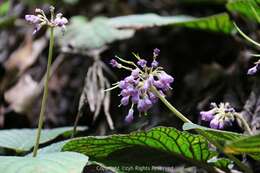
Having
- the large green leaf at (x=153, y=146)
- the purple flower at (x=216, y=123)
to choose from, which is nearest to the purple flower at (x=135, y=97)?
the large green leaf at (x=153, y=146)

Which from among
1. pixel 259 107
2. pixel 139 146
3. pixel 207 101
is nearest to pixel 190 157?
pixel 139 146

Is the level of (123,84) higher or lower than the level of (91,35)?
lower

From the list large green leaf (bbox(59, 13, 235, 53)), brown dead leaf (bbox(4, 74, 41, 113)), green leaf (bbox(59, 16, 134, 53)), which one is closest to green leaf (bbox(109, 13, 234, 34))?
large green leaf (bbox(59, 13, 235, 53))

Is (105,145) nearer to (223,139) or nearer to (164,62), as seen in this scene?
(223,139)

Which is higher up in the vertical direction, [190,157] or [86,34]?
[86,34]

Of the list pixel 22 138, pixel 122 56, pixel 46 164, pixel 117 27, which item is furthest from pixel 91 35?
pixel 46 164

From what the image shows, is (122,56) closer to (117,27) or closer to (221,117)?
(117,27)
